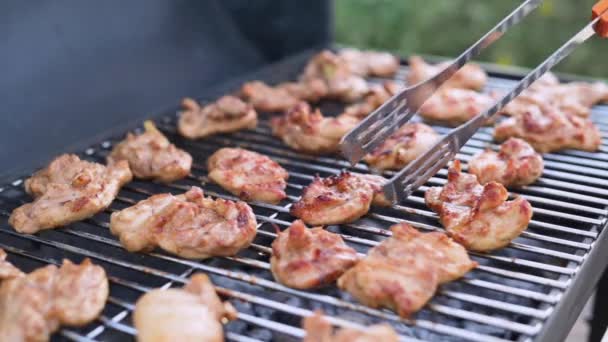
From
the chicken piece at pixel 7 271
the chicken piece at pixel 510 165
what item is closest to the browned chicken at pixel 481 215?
the chicken piece at pixel 510 165

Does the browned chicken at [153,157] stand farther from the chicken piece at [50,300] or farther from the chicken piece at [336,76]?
the chicken piece at [336,76]

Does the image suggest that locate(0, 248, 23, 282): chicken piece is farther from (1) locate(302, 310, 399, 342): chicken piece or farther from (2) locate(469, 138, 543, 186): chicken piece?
(2) locate(469, 138, 543, 186): chicken piece

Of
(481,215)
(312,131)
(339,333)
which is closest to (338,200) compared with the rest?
(481,215)

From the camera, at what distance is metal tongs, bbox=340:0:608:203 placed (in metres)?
2.99

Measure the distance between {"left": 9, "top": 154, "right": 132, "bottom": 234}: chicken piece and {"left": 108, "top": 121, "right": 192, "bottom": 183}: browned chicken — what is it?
12cm

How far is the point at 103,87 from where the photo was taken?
4.42 meters

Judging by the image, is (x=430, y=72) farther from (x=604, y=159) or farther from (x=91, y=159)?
(x=91, y=159)

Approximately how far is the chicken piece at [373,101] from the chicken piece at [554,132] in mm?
753

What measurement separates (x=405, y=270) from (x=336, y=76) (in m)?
2.39

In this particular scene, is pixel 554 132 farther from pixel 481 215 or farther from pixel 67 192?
pixel 67 192

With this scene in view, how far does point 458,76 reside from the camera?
183 inches

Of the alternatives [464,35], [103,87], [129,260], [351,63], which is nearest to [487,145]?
[351,63]

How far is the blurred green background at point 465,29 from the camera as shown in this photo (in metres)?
8.02

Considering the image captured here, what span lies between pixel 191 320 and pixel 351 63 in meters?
Result: 3.15
